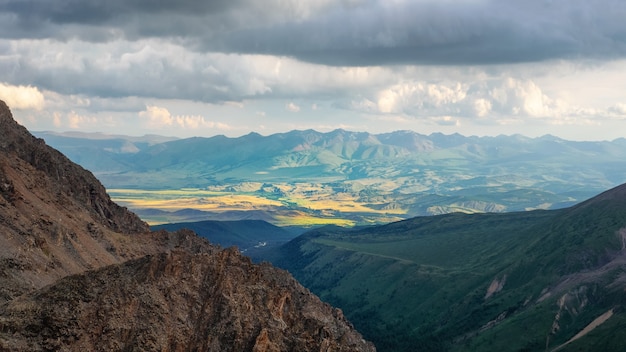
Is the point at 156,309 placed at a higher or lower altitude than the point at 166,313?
higher

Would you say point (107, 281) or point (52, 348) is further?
point (107, 281)

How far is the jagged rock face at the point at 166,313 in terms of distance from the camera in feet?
368

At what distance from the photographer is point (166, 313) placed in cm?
12525

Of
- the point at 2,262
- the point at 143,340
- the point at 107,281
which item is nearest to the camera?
the point at 143,340

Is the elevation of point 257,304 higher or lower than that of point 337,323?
higher

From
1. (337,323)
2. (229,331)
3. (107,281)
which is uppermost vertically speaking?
(107,281)

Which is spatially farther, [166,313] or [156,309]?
[166,313]

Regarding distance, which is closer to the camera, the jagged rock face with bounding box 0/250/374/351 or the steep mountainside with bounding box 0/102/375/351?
the jagged rock face with bounding box 0/250/374/351

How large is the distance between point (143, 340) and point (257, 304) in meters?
26.1

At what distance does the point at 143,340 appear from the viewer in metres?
117

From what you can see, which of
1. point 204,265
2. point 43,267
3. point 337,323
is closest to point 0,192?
point 43,267

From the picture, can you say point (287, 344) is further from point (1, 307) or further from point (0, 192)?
point (0, 192)

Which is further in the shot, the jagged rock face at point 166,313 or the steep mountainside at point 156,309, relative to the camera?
the steep mountainside at point 156,309

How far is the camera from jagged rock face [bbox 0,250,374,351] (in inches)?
4417
